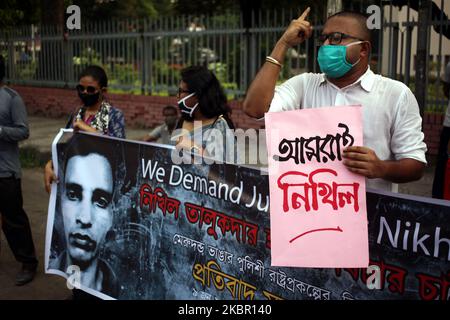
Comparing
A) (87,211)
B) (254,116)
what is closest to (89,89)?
(87,211)

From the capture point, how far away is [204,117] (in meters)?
3.29

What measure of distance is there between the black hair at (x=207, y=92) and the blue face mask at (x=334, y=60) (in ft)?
3.70

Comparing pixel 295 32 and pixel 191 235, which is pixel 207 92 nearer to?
pixel 191 235

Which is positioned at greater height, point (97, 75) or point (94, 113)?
point (97, 75)

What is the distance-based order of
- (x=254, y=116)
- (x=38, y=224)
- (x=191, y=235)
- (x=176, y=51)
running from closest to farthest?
(x=254, y=116), (x=191, y=235), (x=38, y=224), (x=176, y=51)

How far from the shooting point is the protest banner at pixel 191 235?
222 cm

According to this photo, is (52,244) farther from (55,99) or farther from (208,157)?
(55,99)

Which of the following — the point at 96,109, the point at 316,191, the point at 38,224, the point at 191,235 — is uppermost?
the point at 96,109

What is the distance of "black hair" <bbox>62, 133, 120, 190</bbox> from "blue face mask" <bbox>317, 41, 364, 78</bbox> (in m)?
1.57

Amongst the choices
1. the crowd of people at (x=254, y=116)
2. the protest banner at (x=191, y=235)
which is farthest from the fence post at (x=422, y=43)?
the protest banner at (x=191, y=235)

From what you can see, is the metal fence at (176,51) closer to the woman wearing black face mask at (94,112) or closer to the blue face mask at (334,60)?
the woman wearing black face mask at (94,112)

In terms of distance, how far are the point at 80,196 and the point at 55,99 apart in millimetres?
9955

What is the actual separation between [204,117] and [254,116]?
929 millimetres

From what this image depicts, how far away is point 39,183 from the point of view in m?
7.56
